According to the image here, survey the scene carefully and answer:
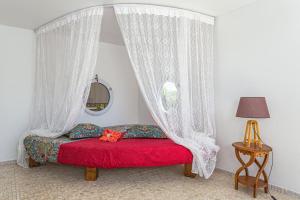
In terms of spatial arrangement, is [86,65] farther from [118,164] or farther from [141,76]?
[118,164]

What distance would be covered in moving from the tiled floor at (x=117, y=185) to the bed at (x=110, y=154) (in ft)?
0.85

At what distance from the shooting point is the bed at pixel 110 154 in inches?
109

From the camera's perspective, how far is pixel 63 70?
129 inches

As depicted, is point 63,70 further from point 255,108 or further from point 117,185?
point 255,108

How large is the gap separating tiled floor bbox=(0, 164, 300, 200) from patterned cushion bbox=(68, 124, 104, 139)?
1.75 ft

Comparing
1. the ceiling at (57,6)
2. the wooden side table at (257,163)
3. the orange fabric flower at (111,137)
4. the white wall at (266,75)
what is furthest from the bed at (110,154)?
the ceiling at (57,6)

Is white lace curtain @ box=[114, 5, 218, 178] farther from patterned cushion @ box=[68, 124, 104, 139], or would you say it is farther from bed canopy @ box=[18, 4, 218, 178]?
patterned cushion @ box=[68, 124, 104, 139]

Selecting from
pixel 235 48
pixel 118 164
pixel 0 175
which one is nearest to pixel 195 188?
pixel 118 164

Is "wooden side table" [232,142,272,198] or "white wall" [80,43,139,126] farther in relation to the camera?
"white wall" [80,43,139,126]

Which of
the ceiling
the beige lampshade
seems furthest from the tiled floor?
the ceiling

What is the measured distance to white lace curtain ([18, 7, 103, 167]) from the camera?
3.03m

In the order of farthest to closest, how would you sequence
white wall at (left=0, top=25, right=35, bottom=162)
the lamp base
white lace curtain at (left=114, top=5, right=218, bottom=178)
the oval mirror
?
1. the oval mirror
2. white wall at (left=0, top=25, right=35, bottom=162)
3. white lace curtain at (left=114, top=5, right=218, bottom=178)
4. the lamp base

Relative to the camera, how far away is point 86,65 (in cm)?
302

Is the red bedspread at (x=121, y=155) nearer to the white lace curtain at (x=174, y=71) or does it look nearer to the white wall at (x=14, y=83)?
the white lace curtain at (x=174, y=71)
